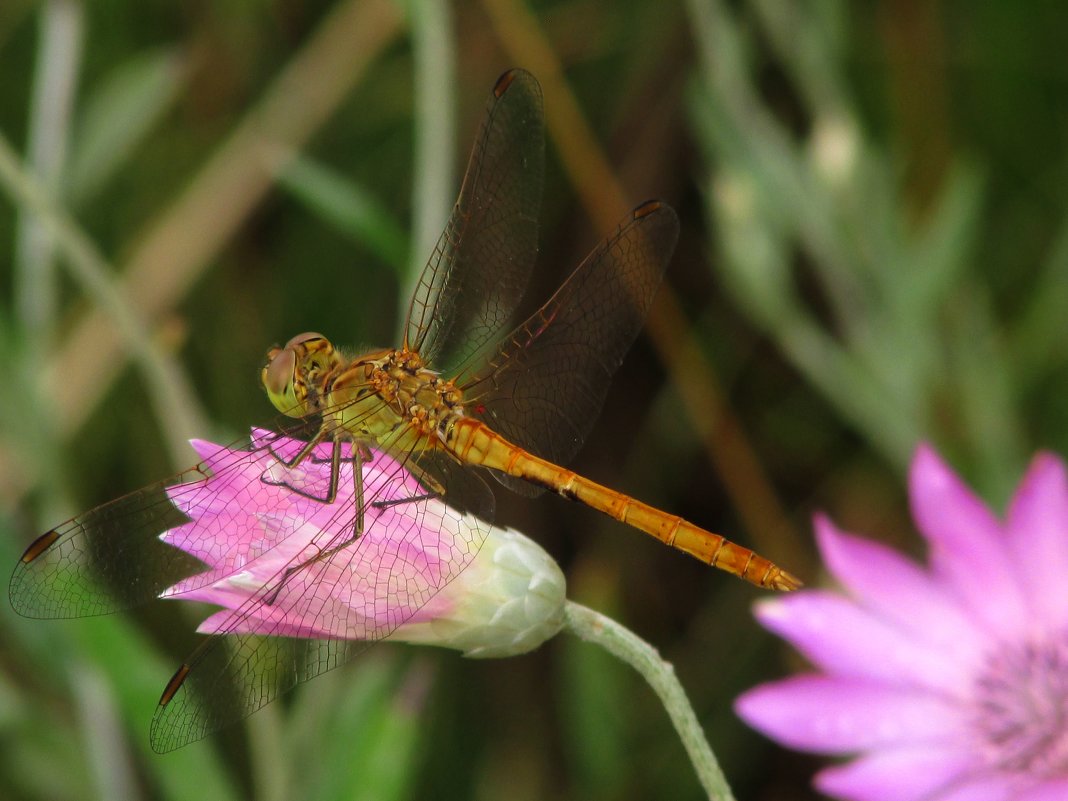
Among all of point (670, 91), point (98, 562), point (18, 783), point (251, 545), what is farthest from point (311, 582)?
point (670, 91)

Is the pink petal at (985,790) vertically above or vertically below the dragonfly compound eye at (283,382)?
below

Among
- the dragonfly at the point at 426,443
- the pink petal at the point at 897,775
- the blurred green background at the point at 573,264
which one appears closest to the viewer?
the dragonfly at the point at 426,443

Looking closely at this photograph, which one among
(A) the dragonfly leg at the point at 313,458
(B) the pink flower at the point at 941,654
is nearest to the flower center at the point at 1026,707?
(B) the pink flower at the point at 941,654

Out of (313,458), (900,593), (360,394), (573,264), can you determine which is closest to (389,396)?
(360,394)

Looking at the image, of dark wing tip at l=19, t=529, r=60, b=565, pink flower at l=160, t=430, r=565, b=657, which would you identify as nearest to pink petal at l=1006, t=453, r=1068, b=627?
pink flower at l=160, t=430, r=565, b=657

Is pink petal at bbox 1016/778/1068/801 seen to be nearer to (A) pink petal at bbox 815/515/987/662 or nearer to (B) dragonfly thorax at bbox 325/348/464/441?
(A) pink petal at bbox 815/515/987/662

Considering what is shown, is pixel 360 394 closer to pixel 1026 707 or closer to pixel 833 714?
pixel 833 714

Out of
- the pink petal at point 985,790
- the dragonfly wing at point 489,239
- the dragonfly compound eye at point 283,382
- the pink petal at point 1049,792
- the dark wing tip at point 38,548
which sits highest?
the dragonfly wing at point 489,239

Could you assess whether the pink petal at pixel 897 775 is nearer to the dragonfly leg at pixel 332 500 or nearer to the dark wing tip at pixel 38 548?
the dragonfly leg at pixel 332 500
